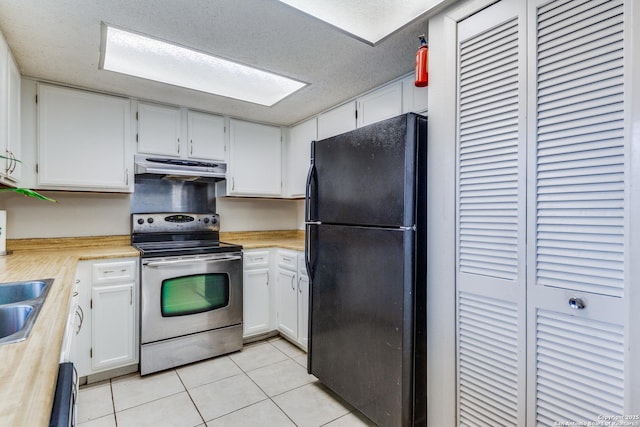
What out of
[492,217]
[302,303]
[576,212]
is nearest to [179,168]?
[302,303]

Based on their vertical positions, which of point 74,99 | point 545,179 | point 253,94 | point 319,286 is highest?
point 253,94

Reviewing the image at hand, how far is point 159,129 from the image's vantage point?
282cm

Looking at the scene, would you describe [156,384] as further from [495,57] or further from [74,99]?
[495,57]

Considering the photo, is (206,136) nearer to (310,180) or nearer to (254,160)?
(254,160)

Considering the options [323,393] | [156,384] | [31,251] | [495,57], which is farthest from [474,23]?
[31,251]

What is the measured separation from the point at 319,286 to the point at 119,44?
77.6 inches

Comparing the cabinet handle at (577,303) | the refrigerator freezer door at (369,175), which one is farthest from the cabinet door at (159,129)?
the cabinet handle at (577,303)

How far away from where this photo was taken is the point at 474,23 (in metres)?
1.46

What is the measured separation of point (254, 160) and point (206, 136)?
20.3 inches

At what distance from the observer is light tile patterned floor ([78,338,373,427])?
75.7 inches

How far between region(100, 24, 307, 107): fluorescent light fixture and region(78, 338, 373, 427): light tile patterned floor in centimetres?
214

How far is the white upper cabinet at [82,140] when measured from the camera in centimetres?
239

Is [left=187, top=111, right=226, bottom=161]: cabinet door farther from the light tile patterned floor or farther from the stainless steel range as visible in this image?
the light tile patterned floor

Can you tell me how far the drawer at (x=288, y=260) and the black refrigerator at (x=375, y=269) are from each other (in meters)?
0.65
